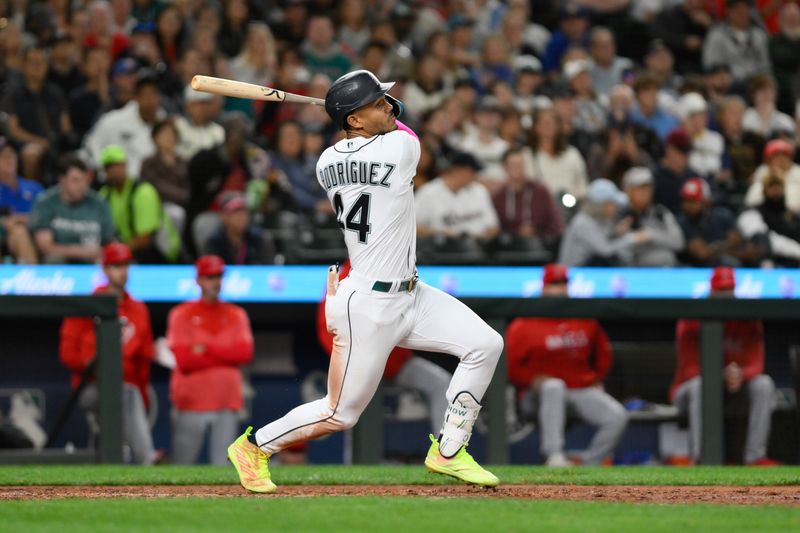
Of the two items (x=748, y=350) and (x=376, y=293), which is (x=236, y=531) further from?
(x=748, y=350)

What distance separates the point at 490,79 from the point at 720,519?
8861 mm

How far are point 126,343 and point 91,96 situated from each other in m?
3.28

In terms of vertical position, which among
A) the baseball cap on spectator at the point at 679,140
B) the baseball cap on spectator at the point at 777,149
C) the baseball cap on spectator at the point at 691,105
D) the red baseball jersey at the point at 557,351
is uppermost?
the baseball cap on spectator at the point at 691,105

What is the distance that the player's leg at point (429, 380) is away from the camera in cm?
978

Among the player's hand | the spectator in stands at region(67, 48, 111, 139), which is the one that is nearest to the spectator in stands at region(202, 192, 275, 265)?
the spectator in stands at region(67, 48, 111, 139)

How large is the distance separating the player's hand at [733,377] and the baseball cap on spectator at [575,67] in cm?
516

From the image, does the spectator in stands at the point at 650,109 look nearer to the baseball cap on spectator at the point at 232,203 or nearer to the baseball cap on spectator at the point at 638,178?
the baseball cap on spectator at the point at 638,178

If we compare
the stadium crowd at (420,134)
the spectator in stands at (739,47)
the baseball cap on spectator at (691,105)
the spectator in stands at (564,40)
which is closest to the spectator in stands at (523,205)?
the stadium crowd at (420,134)

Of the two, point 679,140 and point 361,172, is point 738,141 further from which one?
point 361,172

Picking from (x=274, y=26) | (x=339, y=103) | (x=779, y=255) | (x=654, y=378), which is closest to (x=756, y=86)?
(x=779, y=255)

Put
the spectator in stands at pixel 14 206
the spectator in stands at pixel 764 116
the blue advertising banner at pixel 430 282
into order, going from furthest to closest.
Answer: the spectator in stands at pixel 764 116
the spectator in stands at pixel 14 206
the blue advertising banner at pixel 430 282

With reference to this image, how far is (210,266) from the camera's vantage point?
33.3 ft

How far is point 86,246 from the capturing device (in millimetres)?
10766

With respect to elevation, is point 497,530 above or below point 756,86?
below
